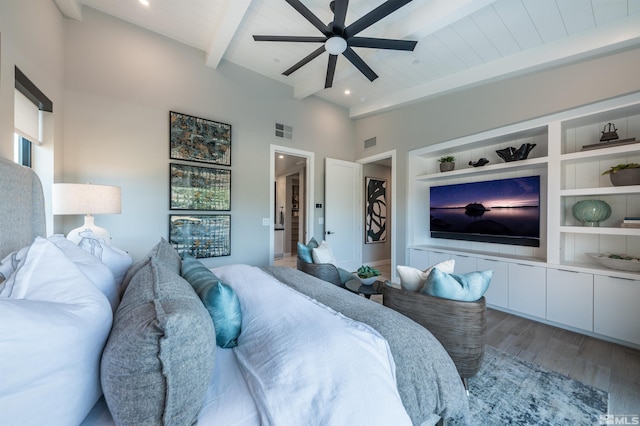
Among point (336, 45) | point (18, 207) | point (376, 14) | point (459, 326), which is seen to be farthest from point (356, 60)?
point (18, 207)

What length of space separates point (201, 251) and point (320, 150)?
2.69 metres

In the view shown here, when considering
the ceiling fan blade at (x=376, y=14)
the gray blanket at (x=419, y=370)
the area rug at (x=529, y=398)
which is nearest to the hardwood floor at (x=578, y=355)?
the area rug at (x=529, y=398)

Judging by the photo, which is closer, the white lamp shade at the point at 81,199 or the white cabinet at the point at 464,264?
the white lamp shade at the point at 81,199

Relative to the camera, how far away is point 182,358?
2.21 feet

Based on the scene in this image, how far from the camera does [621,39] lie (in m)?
2.35

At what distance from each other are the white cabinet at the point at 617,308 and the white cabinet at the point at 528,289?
0.41 metres

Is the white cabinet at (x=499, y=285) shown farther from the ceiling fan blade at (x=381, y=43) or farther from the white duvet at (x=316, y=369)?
the white duvet at (x=316, y=369)

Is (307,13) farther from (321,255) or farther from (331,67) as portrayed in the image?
(321,255)

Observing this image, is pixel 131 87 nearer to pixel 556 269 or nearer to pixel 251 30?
pixel 251 30

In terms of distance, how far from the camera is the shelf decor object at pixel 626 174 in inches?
95.0

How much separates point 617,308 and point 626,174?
4.26 feet

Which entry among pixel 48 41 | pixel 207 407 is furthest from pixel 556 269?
pixel 48 41

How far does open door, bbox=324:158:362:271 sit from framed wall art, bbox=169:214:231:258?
184 cm

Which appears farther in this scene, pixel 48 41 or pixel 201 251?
pixel 201 251
